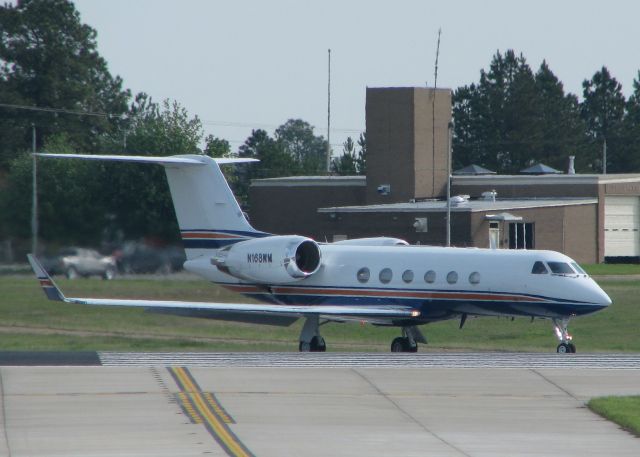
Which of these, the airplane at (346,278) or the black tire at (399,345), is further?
the black tire at (399,345)

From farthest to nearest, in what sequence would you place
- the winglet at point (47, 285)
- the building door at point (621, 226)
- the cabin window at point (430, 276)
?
the building door at point (621, 226) → the cabin window at point (430, 276) → the winglet at point (47, 285)

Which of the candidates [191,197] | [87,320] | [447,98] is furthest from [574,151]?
[191,197]

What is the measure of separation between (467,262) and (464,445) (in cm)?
1454

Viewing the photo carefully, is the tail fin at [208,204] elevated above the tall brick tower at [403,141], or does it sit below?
below

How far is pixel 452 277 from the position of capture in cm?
3086

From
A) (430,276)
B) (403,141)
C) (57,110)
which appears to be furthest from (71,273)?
(57,110)

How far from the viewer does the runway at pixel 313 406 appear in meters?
16.5

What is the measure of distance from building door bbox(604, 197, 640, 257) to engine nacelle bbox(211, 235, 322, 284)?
44248 millimetres

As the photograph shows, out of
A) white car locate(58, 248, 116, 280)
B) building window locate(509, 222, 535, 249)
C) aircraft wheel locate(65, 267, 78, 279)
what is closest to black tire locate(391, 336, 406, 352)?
white car locate(58, 248, 116, 280)

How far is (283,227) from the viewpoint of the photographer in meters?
73.9

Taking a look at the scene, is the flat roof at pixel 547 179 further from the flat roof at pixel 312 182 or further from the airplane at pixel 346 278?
the airplane at pixel 346 278

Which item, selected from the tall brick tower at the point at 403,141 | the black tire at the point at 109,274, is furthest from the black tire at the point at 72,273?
the tall brick tower at the point at 403,141

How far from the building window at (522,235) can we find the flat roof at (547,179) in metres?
5.37

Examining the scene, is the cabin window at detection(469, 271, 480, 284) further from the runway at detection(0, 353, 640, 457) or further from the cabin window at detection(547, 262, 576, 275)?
the runway at detection(0, 353, 640, 457)
